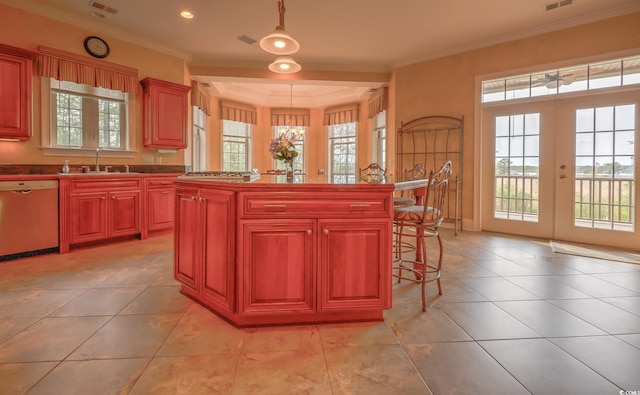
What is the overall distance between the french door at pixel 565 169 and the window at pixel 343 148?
3.29 m

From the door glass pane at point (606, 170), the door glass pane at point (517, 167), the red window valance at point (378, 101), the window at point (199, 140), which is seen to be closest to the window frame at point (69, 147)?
the window at point (199, 140)

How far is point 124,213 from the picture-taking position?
13.1ft

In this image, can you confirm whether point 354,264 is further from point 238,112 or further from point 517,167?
point 238,112

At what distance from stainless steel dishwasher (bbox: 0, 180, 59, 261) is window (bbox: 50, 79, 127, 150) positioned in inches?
35.5

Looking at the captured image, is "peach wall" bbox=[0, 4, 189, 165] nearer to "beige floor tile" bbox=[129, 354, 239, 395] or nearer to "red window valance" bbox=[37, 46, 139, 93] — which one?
"red window valance" bbox=[37, 46, 139, 93]

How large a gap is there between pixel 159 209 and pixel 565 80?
5878 mm

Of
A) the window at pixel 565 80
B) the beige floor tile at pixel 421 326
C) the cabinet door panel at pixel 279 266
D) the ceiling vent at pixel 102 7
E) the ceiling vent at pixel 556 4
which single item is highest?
the ceiling vent at pixel 556 4

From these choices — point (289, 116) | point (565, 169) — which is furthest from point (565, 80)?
point (289, 116)

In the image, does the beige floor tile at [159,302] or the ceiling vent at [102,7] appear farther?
the ceiling vent at [102,7]

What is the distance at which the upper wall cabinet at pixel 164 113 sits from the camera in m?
4.57

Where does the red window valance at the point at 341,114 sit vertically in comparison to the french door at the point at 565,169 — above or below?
above

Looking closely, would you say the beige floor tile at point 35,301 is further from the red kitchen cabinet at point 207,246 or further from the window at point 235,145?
the window at point 235,145

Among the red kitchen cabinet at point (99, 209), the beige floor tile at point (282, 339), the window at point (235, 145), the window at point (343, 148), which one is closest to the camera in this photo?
the beige floor tile at point (282, 339)

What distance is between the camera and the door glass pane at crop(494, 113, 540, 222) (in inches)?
175
